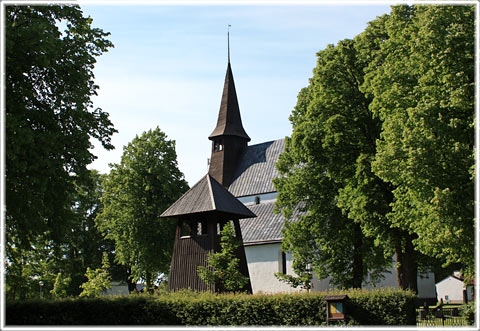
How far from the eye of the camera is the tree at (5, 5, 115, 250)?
48.2ft

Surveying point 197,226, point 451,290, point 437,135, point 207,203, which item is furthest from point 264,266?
point 451,290

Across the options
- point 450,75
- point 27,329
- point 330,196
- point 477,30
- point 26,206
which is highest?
point 477,30

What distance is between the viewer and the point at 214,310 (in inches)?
658

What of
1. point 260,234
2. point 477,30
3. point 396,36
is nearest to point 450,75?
point 477,30

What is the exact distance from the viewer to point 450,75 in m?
17.2

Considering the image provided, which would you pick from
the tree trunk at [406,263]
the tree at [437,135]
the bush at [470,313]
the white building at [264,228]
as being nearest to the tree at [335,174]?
the tree trunk at [406,263]

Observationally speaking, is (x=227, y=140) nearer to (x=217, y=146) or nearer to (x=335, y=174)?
(x=217, y=146)

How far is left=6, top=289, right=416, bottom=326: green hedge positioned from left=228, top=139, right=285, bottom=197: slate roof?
864 inches

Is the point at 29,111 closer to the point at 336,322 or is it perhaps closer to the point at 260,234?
the point at 336,322

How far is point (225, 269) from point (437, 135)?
29.9 ft

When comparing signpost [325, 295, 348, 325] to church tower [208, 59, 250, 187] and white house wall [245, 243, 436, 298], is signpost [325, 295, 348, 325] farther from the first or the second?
church tower [208, 59, 250, 187]

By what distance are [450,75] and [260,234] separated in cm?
1966

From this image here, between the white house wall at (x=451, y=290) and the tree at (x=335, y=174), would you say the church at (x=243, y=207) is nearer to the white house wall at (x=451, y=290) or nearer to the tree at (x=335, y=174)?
the tree at (x=335, y=174)

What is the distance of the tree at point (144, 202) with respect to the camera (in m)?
34.1
